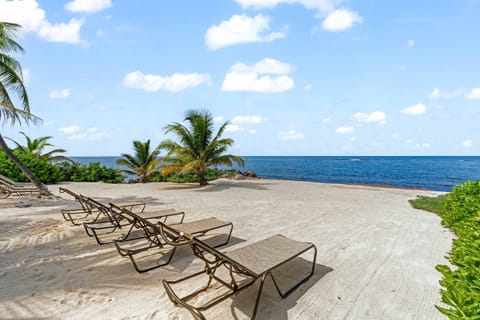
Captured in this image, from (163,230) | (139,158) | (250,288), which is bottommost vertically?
(250,288)

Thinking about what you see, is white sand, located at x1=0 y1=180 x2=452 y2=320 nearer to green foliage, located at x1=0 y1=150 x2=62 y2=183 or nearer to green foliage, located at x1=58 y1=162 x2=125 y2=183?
green foliage, located at x1=0 y1=150 x2=62 y2=183

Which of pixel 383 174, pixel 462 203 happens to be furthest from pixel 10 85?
pixel 383 174

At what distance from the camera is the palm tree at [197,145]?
12.6 m

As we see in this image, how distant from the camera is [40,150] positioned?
16297mm

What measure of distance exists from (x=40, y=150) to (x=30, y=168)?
5115mm

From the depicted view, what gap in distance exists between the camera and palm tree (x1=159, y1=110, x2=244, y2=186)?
1263 cm

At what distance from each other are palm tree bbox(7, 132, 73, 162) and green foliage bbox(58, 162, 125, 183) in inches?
47.3

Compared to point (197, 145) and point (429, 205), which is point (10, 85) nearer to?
point (197, 145)

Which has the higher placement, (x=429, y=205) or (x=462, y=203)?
(x=462, y=203)

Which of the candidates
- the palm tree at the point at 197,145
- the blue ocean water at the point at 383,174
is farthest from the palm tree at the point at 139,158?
the blue ocean water at the point at 383,174

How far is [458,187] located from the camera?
5648 mm

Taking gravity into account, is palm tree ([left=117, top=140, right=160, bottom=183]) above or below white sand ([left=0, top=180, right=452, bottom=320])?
above

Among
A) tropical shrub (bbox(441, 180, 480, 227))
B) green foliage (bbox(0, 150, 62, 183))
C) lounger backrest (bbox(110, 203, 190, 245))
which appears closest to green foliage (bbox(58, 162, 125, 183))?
green foliage (bbox(0, 150, 62, 183))

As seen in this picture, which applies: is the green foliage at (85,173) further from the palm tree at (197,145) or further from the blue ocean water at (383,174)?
the blue ocean water at (383,174)
